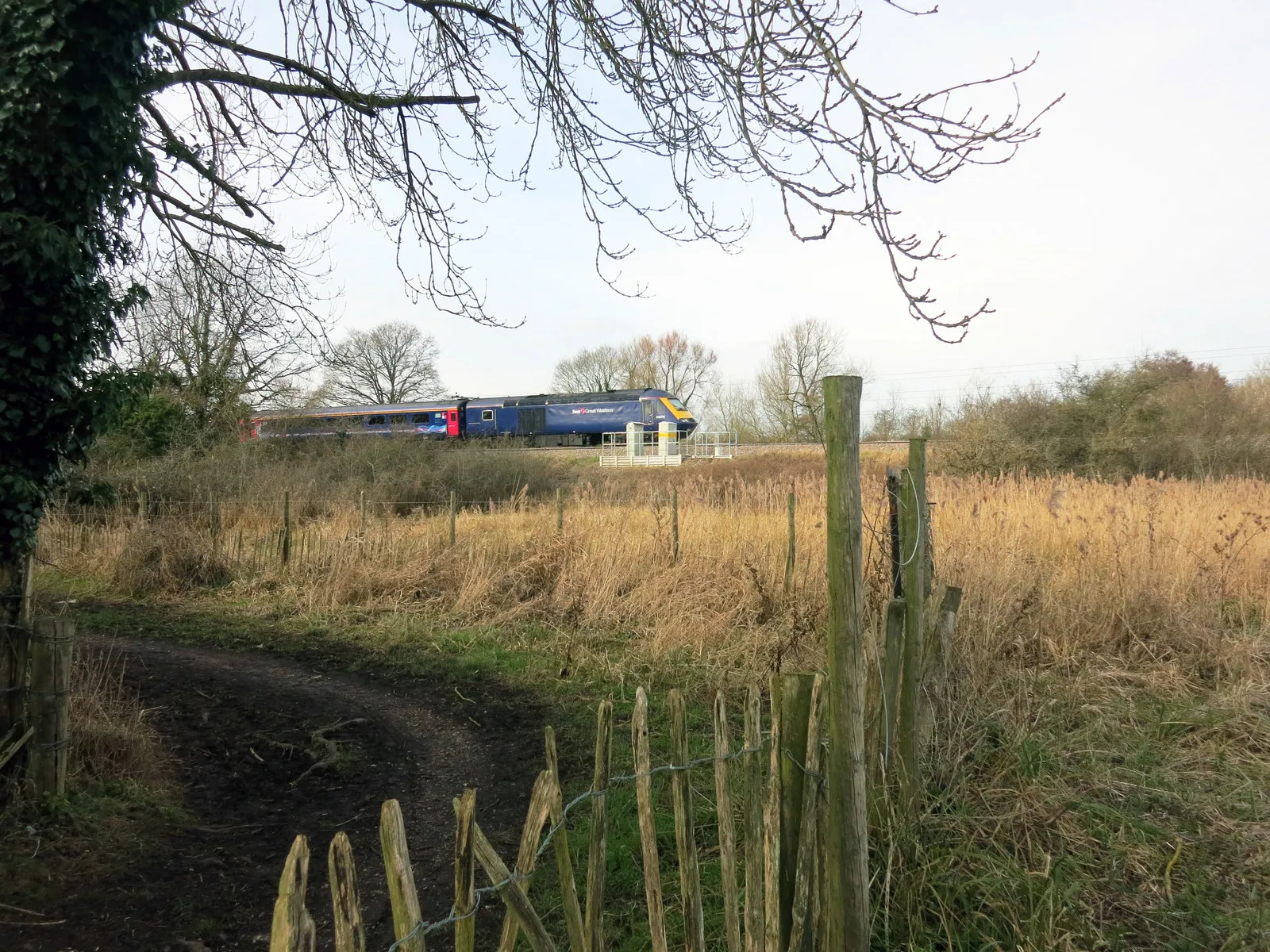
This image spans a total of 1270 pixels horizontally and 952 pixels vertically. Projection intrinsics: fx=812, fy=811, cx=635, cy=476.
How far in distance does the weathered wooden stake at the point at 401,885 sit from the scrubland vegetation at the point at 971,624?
6.30ft

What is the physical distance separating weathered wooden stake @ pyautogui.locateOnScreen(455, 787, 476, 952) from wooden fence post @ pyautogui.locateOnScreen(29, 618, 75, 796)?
11.8ft

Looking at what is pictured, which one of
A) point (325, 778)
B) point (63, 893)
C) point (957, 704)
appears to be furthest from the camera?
point (325, 778)

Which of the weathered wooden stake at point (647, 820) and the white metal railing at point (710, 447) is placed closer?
the weathered wooden stake at point (647, 820)

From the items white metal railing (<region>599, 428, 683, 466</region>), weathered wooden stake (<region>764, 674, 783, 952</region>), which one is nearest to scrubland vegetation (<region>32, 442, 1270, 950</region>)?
weathered wooden stake (<region>764, 674, 783, 952</region>)

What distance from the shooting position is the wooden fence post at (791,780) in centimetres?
236

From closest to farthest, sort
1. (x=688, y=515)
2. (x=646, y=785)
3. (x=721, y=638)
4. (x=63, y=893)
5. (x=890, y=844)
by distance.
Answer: (x=646, y=785), (x=890, y=844), (x=63, y=893), (x=721, y=638), (x=688, y=515)

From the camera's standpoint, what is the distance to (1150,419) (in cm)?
1867

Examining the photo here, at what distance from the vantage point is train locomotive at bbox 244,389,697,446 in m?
33.4

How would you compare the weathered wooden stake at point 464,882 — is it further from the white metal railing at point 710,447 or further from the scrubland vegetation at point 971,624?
the white metal railing at point 710,447

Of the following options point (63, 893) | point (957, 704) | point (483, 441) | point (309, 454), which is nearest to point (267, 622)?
point (63, 893)

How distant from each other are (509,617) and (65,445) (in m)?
4.93

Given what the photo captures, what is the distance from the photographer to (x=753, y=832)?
7.22 feet

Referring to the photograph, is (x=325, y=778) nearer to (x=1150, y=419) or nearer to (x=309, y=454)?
(x=309, y=454)

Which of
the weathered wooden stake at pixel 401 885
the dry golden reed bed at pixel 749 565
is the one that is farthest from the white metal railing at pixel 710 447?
the weathered wooden stake at pixel 401 885
